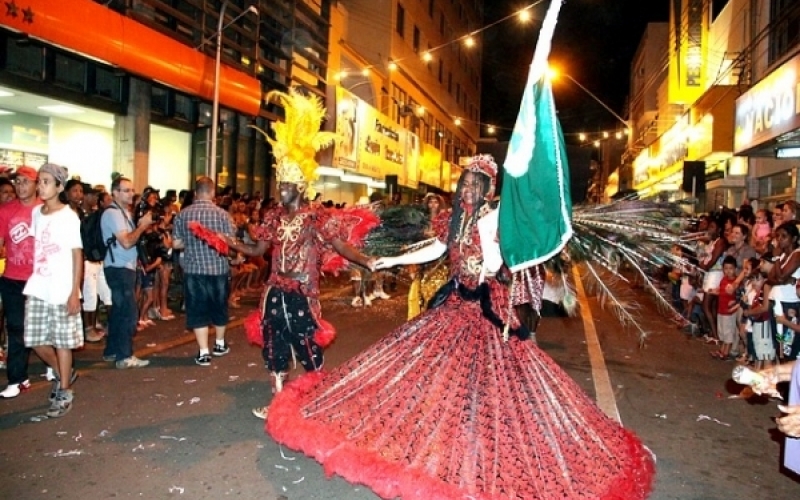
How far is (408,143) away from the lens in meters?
31.1

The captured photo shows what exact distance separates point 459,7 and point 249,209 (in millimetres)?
42370

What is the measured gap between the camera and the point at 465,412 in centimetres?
395

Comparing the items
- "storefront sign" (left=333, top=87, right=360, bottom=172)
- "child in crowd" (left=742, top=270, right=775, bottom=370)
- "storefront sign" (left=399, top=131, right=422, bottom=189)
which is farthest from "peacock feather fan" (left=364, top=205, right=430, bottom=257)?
"storefront sign" (left=399, top=131, right=422, bottom=189)

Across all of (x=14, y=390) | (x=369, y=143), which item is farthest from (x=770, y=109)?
(x=369, y=143)

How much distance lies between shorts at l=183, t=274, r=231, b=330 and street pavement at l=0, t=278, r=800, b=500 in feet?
1.62

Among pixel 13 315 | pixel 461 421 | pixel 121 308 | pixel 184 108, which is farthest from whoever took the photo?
pixel 184 108

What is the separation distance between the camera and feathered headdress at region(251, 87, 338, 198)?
573 centimetres

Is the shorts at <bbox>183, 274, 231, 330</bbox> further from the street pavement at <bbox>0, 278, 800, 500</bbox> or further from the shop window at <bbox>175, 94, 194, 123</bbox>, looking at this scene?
the shop window at <bbox>175, 94, 194, 123</bbox>

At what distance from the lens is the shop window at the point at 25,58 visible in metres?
12.4

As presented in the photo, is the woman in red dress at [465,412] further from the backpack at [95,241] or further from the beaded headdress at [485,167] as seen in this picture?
the backpack at [95,241]

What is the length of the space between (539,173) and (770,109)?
10.8 metres

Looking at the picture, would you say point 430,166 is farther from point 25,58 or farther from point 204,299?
point 204,299

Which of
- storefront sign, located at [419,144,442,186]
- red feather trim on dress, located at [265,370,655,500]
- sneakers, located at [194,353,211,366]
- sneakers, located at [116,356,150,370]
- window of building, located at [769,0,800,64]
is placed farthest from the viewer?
storefront sign, located at [419,144,442,186]

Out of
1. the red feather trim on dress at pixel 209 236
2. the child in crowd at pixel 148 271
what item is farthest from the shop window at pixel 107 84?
the red feather trim on dress at pixel 209 236
